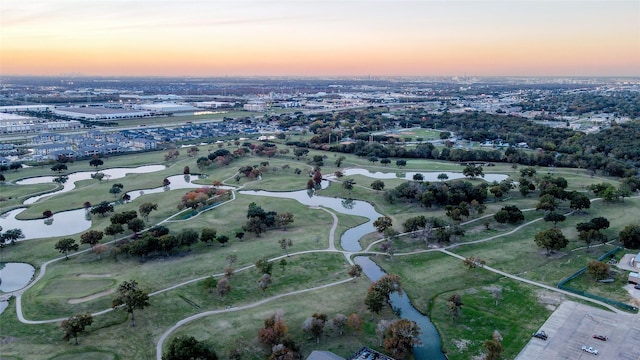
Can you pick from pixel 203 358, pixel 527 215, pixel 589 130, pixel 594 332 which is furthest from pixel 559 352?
pixel 589 130

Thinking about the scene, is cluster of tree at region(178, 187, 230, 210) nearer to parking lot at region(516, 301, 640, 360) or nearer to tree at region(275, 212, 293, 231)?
tree at region(275, 212, 293, 231)

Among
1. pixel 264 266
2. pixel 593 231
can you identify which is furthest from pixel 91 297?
pixel 593 231

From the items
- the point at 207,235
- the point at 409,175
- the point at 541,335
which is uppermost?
the point at 207,235

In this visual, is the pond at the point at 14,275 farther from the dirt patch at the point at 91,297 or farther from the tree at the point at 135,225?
the tree at the point at 135,225

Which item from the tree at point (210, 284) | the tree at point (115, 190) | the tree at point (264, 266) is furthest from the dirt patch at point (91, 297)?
the tree at point (115, 190)

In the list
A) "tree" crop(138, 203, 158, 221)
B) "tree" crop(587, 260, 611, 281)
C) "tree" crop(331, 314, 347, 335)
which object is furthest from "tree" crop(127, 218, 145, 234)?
"tree" crop(587, 260, 611, 281)

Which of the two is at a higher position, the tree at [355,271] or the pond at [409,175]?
the tree at [355,271]

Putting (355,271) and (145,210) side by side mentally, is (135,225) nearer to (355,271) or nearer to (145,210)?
(145,210)
